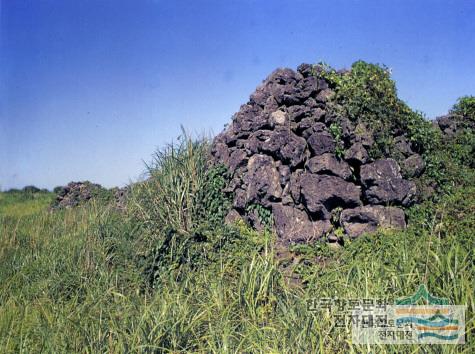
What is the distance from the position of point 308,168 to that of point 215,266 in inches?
75.8

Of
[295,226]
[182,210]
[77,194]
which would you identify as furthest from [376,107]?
[77,194]

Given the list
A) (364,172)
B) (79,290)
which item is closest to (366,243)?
(364,172)

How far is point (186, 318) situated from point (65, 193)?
12.8 metres

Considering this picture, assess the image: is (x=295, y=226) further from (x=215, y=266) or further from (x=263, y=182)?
(x=215, y=266)

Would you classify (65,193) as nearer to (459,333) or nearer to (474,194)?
(474,194)

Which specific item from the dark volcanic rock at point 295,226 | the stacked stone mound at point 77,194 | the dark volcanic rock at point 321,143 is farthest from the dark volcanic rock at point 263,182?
the stacked stone mound at point 77,194

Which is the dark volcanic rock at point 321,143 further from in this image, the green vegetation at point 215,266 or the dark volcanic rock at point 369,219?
the dark volcanic rock at point 369,219

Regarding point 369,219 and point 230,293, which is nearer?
point 230,293

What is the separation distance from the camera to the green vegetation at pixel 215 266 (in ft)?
14.0

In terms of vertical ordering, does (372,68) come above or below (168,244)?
above

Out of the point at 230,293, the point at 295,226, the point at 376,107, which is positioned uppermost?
the point at 376,107

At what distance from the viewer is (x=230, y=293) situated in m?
4.95

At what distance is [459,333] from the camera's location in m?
3.79

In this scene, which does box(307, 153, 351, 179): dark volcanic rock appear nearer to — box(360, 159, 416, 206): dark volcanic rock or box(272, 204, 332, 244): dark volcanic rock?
box(360, 159, 416, 206): dark volcanic rock
